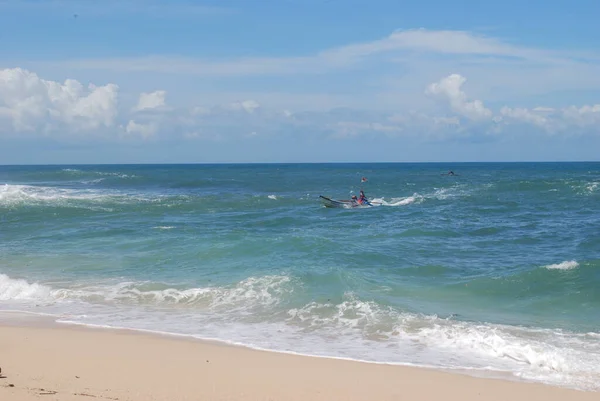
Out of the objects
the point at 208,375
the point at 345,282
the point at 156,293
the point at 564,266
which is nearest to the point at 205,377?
the point at 208,375

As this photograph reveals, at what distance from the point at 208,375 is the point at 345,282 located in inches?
267

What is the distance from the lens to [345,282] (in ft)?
50.1

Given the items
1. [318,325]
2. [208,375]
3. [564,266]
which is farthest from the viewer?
[564,266]

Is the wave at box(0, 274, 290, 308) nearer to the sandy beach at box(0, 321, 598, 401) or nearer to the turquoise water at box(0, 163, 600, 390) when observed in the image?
the turquoise water at box(0, 163, 600, 390)

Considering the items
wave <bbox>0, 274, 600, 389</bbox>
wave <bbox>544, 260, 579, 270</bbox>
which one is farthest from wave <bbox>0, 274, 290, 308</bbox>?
wave <bbox>544, 260, 579, 270</bbox>

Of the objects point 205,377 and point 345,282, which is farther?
point 345,282

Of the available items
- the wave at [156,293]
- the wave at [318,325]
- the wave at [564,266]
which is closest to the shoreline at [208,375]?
the wave at [318,325]

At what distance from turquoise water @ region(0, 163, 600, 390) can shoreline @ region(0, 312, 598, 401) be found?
0.65 meters

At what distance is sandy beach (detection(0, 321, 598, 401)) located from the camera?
26.7ft

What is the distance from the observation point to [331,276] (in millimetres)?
15789

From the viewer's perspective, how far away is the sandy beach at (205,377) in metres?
8.12

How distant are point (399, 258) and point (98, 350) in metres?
10.5

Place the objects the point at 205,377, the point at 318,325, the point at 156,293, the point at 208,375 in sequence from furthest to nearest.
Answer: the point at 156,293 < the point at 318,325 < the point at 208,375 < the point at 205,377

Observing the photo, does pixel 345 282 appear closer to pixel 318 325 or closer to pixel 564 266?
pixel 318 325
